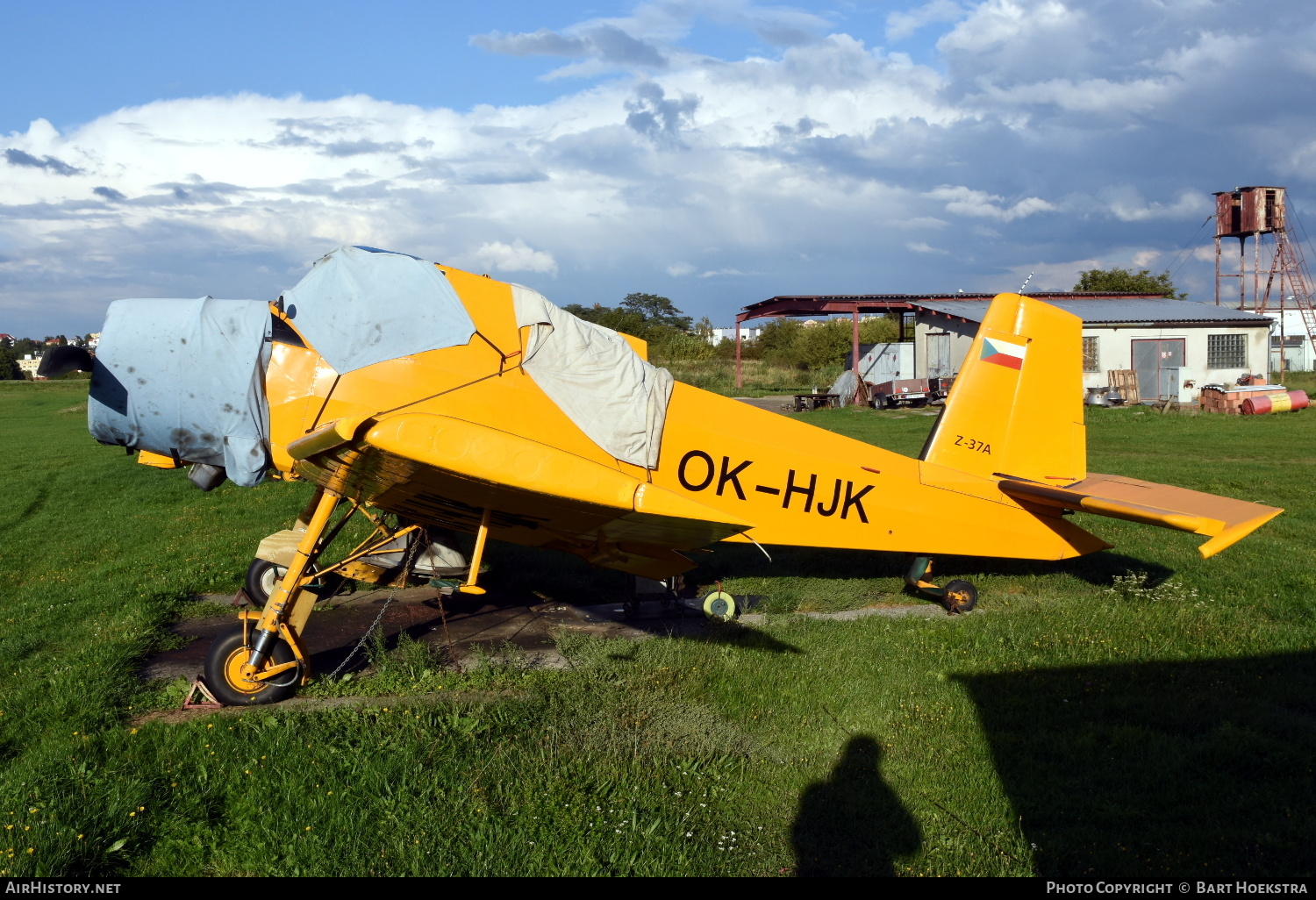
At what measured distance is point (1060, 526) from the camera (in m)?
7.31

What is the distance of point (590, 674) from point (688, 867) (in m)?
2.14

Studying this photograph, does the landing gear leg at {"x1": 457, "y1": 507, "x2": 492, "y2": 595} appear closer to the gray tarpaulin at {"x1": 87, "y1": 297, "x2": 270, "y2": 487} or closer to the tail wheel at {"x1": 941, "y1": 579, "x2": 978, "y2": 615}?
the gray tarpaulin at {"x1": 87, "y1": 297, "x2": 270, "y2": 487}

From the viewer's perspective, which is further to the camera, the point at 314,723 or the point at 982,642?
the point at 982,642

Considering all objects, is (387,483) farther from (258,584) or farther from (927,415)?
(927,415)

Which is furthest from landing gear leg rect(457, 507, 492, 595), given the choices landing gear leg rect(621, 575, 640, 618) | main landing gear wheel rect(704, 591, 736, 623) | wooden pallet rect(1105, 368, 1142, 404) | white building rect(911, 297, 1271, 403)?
wooden pallet rect(1105, 368, 1142, 404)

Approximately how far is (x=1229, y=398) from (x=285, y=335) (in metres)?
28.5

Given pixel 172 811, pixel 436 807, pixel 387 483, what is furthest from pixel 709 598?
pixel 172 811

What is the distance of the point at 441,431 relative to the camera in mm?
4559

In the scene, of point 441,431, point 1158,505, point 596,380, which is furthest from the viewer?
point 1158,505

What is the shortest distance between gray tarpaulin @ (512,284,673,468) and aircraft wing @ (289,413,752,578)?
0.95 ft

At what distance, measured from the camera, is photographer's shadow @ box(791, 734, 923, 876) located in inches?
143

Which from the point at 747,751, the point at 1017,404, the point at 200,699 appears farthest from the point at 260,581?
the point at 1017,404

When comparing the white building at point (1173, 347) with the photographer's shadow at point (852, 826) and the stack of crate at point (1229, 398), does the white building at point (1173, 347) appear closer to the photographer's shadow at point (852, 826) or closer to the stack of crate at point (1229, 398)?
the stack of crate at point (1229, 398)

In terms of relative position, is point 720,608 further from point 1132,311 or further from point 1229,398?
point 1132,311
